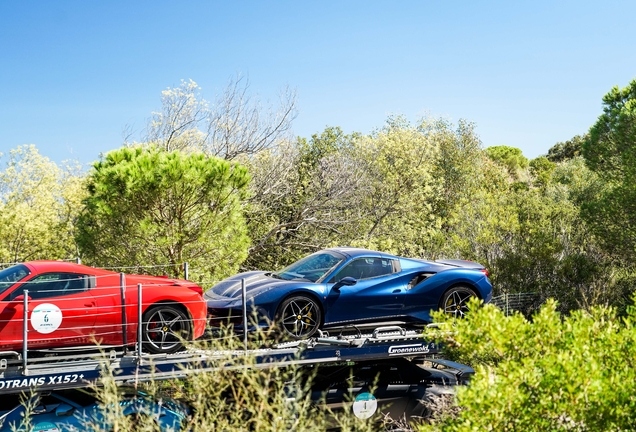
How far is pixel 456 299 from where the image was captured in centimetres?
868

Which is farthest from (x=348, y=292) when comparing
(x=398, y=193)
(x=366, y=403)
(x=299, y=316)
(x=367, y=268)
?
(x=398, y=193)

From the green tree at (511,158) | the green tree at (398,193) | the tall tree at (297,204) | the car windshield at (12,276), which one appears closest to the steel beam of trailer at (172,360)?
the car windshield at (12,276)

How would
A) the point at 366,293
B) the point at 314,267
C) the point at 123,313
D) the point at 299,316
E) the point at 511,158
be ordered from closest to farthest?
1. the point at 123,313
2. the point at 299,316
3. the point at 366,293
4. the point at 314,267
5. the point at 511,158

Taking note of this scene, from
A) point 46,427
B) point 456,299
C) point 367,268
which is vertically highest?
point 367,268

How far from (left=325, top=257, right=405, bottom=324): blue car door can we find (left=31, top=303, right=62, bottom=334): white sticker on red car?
10.0 feet

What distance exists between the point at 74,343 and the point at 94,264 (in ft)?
26.2

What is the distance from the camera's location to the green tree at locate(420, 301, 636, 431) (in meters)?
3.81

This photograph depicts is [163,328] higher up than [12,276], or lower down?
lower down

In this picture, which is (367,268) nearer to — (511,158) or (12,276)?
(12,276)

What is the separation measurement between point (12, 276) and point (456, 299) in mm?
5392

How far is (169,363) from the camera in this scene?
6.82 meters

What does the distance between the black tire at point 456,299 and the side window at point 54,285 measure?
4.40 meters

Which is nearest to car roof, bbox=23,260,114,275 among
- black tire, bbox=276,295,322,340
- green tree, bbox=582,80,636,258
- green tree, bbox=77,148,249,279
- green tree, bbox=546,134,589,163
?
black tire, bbox=276,295,322,340

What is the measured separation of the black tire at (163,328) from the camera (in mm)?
7270
